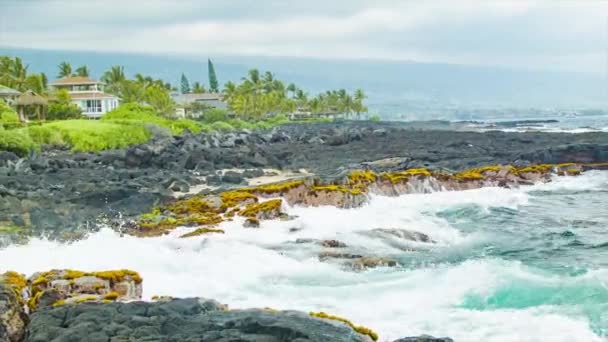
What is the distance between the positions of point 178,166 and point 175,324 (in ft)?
98.3

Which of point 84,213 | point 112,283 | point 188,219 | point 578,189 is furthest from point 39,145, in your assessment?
point 112,283

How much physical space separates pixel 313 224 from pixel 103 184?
12.2 metres

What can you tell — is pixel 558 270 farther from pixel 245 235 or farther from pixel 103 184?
pixel 103 184

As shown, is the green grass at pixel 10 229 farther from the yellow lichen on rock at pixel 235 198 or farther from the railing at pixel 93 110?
the railing at pixel 93 110

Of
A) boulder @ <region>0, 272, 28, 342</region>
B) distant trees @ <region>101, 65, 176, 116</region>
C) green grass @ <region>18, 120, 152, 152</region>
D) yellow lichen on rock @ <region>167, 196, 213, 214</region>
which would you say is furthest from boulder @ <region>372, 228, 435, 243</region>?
distant trees @ <region>101, 65, 176, 116</region>

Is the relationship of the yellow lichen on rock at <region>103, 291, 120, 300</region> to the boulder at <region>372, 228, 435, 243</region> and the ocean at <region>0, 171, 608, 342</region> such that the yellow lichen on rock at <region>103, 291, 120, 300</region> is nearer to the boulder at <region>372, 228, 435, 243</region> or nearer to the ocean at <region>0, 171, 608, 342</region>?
the ocean at <region>0, 171, 608, 342</region>

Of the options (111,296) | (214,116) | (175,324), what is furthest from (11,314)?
(214,116)

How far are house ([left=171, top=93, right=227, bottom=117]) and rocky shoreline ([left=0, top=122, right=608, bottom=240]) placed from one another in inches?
1907

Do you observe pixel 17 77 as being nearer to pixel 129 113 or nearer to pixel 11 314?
pixel 129 113

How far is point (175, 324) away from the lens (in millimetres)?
11523

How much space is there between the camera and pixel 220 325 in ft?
37.6

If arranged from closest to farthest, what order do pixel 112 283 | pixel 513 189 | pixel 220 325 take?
1. pixel 220 325
2. pixel 112 283
3. pixel 513 189

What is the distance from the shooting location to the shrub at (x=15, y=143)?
4556 cm

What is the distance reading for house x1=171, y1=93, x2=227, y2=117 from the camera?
4362 inches
